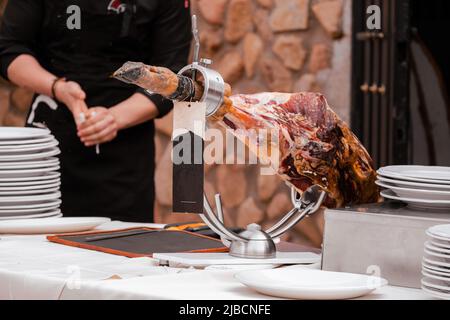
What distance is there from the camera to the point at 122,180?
2.73 m

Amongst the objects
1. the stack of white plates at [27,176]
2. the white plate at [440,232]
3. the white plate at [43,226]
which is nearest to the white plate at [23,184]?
the stack of white plates at [27,176]

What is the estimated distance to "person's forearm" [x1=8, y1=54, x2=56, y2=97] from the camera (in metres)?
2.65

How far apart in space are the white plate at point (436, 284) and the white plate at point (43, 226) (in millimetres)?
839

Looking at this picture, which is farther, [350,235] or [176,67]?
[176,67]

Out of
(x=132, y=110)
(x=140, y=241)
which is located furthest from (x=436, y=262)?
(x=132, y=110)

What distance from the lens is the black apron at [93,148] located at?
2.68 meters

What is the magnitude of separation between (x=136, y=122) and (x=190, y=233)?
880mm

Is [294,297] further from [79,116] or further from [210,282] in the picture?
[79,116]

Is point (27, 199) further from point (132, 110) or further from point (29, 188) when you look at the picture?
point (132, 110)

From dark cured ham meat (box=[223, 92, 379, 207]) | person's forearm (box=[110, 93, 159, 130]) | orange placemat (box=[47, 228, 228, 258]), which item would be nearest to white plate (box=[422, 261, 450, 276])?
dark cured ham meat (box=[223, 92, 379, 207])

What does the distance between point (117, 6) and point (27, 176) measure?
2.58 feet
